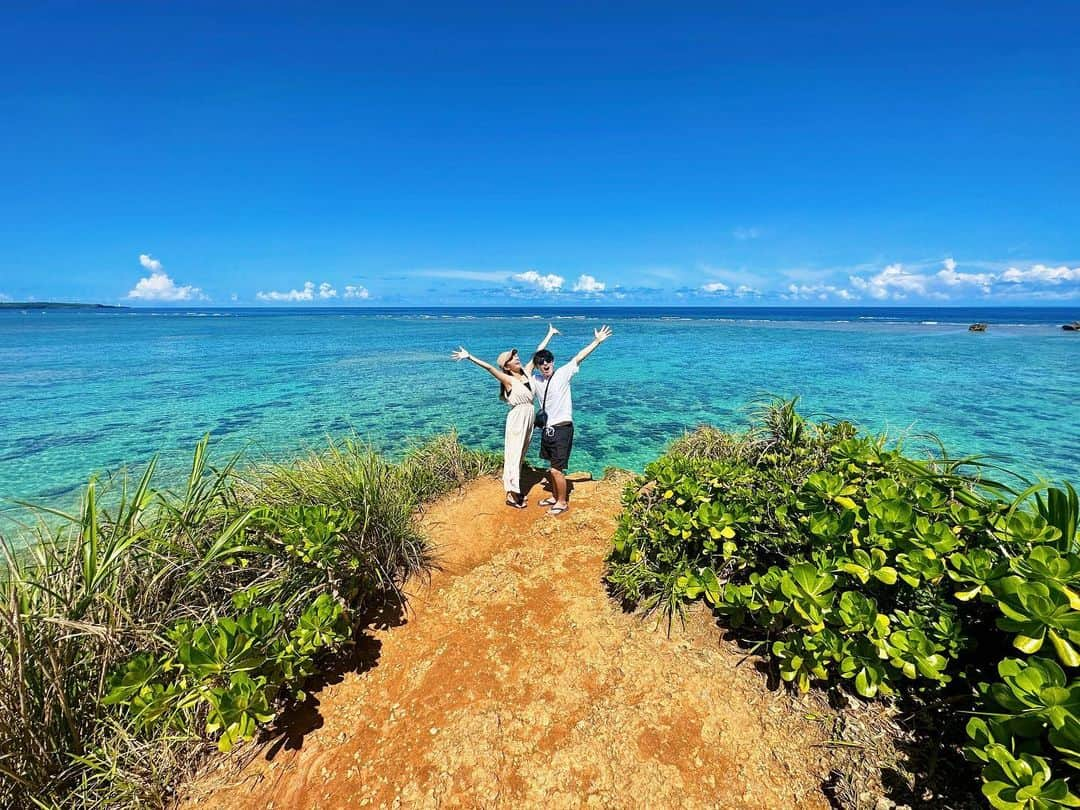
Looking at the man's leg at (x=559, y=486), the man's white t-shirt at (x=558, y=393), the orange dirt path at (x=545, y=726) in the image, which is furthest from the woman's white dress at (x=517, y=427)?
the orange dirt path at (x=545, y=726)

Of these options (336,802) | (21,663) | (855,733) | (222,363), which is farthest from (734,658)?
(222,363)

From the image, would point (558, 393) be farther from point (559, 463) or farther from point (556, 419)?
point (559, 463)

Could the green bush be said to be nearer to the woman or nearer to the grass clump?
the woman

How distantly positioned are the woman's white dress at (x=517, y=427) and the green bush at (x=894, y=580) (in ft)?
7.98

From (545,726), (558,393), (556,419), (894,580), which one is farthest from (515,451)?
(894,580)

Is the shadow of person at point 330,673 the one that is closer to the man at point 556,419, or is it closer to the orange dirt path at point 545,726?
the orange dirt path at point 545,726

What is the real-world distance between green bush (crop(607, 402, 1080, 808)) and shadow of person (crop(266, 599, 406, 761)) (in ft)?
6.77

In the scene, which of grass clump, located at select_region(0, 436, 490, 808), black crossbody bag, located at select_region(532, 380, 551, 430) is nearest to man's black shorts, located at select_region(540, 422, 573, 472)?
black crossbody bag, located at select_region(532, 380, 551, 430)

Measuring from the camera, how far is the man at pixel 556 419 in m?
5.95

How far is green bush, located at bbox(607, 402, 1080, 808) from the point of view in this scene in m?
1.64

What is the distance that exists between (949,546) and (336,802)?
3.60 meters

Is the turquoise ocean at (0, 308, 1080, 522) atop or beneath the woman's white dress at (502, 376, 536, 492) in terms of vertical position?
beneath

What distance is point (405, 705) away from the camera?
3.05m

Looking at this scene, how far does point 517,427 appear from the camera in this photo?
20.7ft
